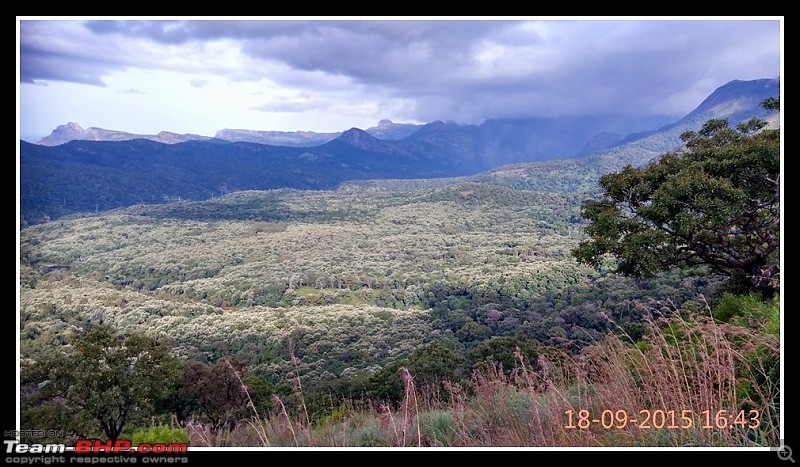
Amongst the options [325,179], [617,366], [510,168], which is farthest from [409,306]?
[325,179]

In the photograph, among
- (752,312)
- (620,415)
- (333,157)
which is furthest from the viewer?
(333,157)

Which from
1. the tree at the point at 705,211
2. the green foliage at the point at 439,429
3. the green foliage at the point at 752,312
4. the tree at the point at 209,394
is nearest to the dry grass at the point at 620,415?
the green foliage at the point at 439,429

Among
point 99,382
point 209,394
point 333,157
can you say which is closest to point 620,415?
point 99,382

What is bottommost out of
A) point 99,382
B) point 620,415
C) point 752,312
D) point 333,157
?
point 99,382

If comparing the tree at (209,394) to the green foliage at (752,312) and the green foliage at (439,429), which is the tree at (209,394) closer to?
the green foliage at (439,429)

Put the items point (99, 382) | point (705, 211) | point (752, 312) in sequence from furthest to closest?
point (99, 382)
point (705, 211)
point (752, 312)

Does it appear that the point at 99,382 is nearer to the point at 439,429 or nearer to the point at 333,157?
the point at 439,429
